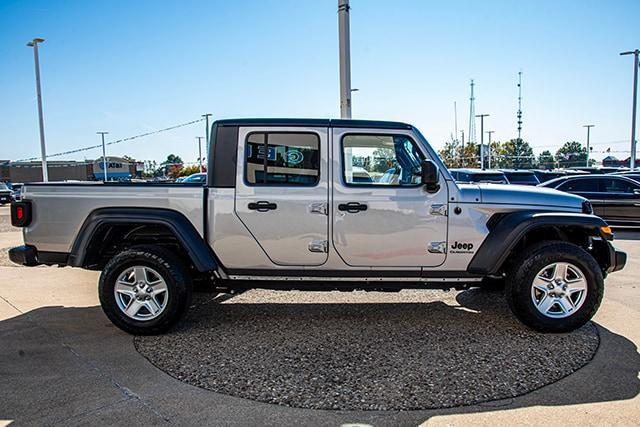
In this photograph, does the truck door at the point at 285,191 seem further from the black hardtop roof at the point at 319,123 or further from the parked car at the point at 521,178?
the parked car at the point at 521,178

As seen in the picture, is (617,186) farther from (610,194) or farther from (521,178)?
(521,178)

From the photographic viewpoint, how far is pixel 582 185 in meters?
12.4

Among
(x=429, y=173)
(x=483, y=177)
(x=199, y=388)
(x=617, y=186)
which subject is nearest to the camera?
(x=199, y=388)

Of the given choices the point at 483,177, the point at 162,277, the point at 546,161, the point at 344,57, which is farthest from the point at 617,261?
the point at 546,161

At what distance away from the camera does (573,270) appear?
454 cm

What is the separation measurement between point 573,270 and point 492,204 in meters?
0.96

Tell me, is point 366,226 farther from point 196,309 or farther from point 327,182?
point 196,309

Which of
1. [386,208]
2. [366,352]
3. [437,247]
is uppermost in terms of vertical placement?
[386,208]

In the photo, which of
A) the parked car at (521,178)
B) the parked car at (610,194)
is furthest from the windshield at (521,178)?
the parked car at (610,194)

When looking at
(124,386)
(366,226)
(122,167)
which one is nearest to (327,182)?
(366,226)

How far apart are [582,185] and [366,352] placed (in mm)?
10484

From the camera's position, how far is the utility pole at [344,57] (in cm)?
762

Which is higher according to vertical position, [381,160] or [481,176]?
[381,160]

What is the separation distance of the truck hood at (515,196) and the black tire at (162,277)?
2.80 meters
